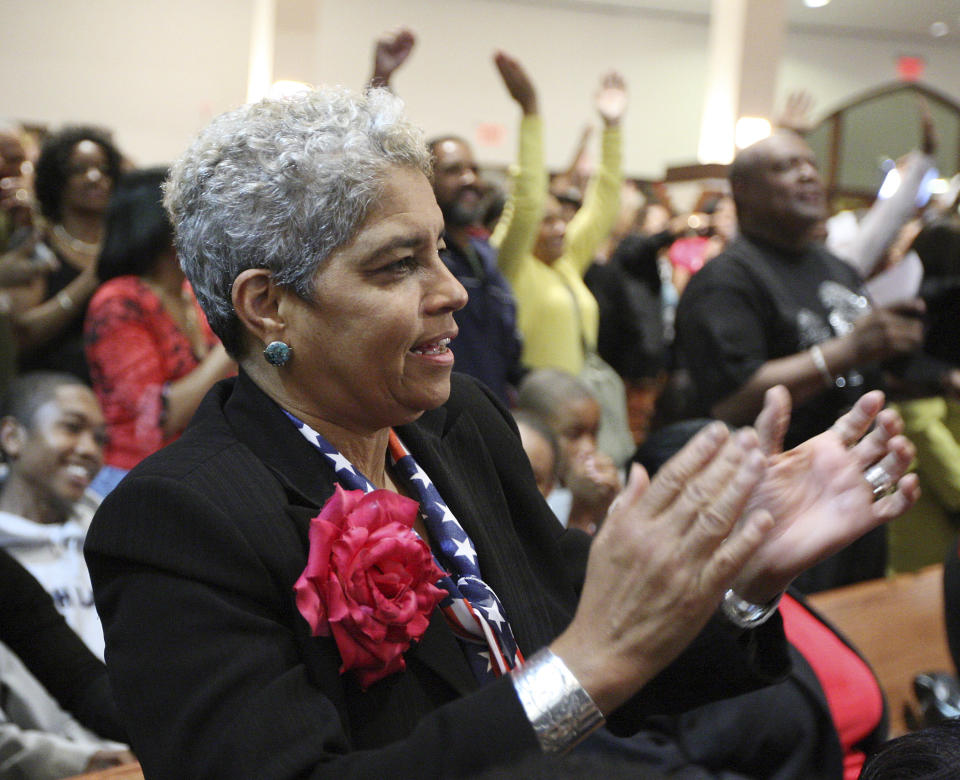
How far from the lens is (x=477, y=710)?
1059 millimetres

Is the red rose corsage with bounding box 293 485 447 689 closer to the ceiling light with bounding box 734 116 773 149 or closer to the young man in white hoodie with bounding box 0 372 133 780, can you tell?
the young man in white hoodie with bounding box 0 372 133 780

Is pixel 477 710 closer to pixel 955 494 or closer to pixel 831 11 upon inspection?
pixel 955 494

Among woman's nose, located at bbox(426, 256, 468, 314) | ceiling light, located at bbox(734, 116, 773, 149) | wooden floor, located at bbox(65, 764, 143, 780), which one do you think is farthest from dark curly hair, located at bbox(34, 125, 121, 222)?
ceiling light, located at bbox(734, 116, 773, 149)

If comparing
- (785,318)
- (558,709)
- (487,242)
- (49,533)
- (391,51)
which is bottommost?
(49,533)

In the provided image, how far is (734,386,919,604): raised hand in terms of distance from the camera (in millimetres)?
1285

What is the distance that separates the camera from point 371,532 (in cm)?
118

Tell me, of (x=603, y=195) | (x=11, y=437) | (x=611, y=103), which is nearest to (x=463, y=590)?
(x=11, y=437)

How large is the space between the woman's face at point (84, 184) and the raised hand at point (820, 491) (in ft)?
8.36

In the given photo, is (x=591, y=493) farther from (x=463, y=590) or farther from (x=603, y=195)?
(x=603, y=195)

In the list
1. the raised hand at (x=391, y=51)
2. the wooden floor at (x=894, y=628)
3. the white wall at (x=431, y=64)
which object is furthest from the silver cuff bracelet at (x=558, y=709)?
the white wall at (x=431, y=64)

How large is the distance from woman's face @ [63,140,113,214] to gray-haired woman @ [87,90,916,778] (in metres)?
2.14

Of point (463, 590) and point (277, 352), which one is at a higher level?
point (277, 352)

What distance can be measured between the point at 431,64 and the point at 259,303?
1052cm

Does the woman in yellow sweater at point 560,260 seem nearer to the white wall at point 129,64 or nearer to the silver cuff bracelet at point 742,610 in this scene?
the silver cuff bracelet at point 742,610
